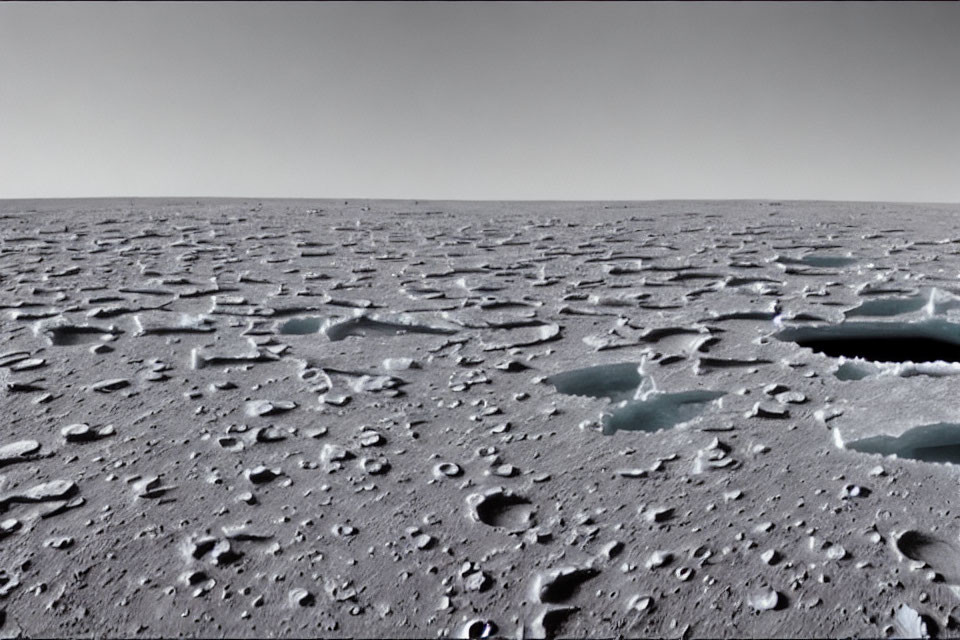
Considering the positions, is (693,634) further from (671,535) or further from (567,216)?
(567,216)

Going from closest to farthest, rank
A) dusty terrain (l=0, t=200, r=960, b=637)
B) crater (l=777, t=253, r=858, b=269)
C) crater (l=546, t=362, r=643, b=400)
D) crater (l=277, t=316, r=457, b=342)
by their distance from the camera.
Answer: dusty terrain (l=0, t=200, r=960, b=637), crater (l=546, t=362, r=643, b=400), crater (l=277, t=316, r=457, b=342), crater (l=777, t=253, r=858, b=269)

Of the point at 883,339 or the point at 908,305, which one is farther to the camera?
the point at 908,305

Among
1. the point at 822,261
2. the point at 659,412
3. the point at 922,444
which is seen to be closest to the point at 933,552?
the point at 922,444

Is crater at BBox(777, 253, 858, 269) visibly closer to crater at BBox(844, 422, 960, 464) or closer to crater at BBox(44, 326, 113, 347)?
crater at BBox(844, 422, 960, 464)

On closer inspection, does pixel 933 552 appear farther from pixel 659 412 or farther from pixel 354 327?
pixel 354 327

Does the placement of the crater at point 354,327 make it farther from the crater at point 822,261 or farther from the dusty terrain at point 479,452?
the crater at point 822,261

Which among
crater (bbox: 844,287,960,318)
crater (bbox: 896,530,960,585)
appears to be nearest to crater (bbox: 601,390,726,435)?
crater (bbox: 896,530,960,585)

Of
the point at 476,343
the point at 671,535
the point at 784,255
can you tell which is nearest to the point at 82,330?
the point at 476,343

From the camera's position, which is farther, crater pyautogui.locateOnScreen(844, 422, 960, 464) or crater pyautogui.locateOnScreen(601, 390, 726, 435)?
crater pyautogui.locateOnScreen(601, 390, 726, 435)
